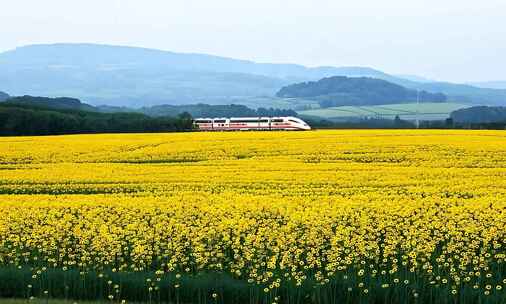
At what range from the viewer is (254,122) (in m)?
80.6

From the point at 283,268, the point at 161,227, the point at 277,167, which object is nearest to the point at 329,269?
the point at 283,268

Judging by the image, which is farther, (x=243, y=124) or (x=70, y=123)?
(x=243, y=124)

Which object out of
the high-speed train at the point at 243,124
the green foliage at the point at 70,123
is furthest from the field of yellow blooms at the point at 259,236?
the high-speed train at the point at 243,124

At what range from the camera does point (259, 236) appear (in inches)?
615

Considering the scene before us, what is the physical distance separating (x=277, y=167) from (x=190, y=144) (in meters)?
12.2

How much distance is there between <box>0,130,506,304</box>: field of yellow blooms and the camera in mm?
13414

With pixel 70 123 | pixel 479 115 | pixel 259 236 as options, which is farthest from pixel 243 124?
pixel 479 115

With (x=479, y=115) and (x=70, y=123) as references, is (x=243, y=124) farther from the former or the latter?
(x=479, y=115)

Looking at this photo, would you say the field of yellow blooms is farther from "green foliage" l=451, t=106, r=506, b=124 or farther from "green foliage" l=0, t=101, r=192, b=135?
"green foliage" l=451, t=106, r=506, b=124

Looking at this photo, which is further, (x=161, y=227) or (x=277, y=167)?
(x=277, y=167)

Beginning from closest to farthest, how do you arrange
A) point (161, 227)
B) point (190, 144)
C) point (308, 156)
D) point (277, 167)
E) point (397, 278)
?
1. point (397, 278)
2. point (161, 227)
3. point (277, 167)
4. point (308, 156)
5. point (190, 144)

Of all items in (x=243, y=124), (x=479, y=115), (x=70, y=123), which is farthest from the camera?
(x=479, y=115)

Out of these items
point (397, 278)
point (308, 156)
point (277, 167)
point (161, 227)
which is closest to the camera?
point (397, 278)

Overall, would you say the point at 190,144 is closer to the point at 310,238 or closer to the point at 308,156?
the point at 308,156
